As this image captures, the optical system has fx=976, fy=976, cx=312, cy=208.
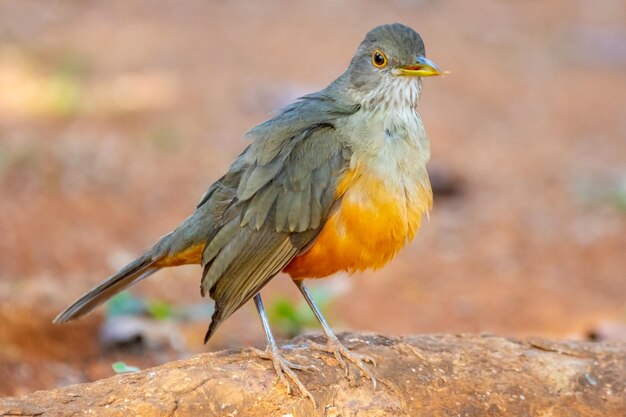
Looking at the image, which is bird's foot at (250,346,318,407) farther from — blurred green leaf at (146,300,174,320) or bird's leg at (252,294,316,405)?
blurred green leaf at (146,300,174,320)

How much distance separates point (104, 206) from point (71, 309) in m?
4.47

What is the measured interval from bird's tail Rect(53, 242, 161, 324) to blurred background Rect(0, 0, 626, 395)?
2.28 ft

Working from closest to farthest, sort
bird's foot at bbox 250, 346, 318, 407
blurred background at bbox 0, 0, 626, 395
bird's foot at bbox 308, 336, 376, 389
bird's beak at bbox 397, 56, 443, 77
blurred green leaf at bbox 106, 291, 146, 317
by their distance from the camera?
bird's foot at bbox 250, 346, 318, 407 < bird's foot at bbox 308, 336, 376, 389 < bird's beak at bbox 397, 56, 443, 77 < blurred green leaf at bbox 106, 291, 146, 317 < blurred background at bbox 0, 0, 626, 395

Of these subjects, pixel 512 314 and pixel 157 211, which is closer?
pixel 512 314

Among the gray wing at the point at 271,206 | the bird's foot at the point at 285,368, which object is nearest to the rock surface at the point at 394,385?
the bird's foot at the point at 285,368

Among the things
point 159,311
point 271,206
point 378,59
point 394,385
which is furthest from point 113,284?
point 378,59

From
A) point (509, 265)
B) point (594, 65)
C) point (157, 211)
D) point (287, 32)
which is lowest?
point (509, 265)

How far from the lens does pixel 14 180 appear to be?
9852 millimetres

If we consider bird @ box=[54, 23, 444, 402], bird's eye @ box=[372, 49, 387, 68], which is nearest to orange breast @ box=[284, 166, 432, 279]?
bird @ box=[54, 23, 444, 402]

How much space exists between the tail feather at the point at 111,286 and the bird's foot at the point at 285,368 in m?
1.05

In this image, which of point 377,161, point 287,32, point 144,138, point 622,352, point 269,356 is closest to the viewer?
point 269,356

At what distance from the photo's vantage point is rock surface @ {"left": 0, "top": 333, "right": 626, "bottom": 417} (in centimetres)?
424

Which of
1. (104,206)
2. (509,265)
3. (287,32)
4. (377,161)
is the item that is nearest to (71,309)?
(377,161)

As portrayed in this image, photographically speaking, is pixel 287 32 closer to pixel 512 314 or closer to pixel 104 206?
pixel 104 206
